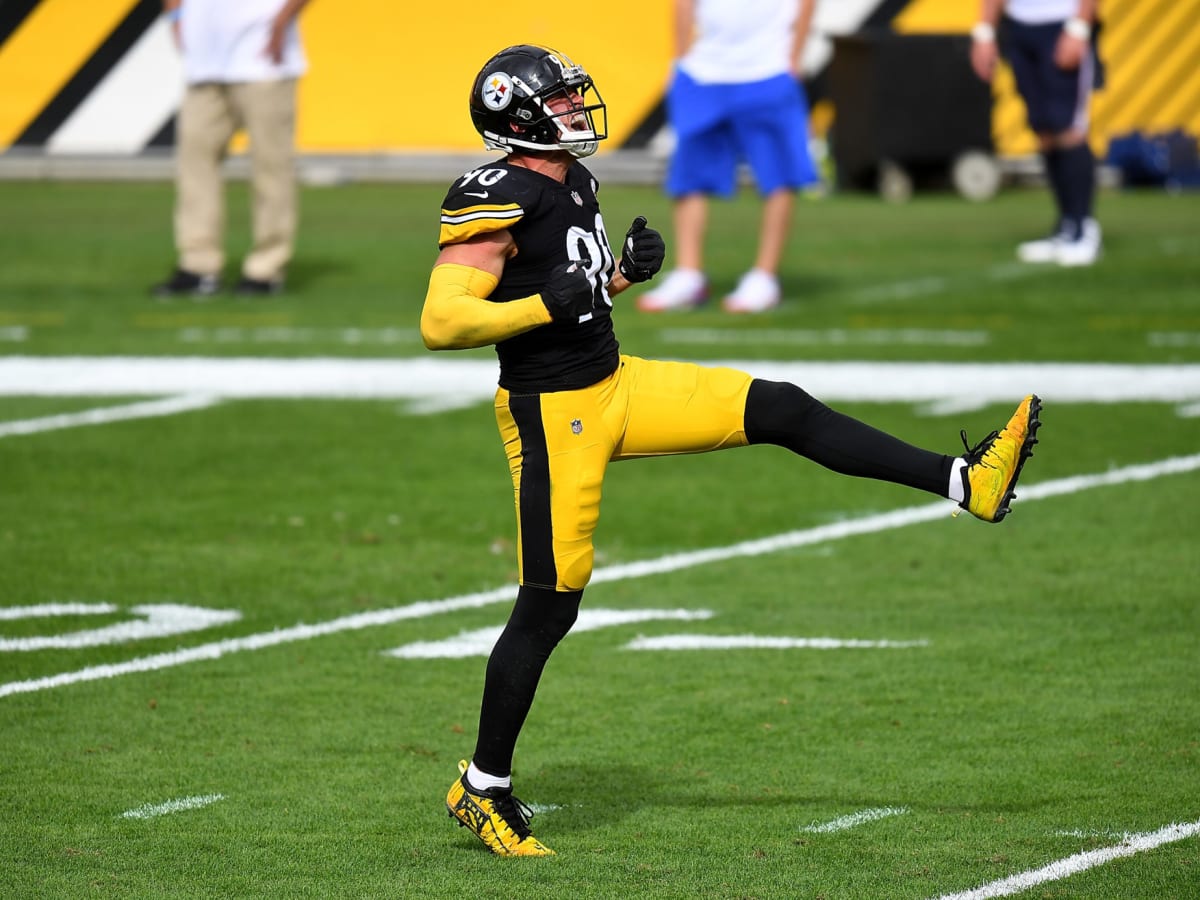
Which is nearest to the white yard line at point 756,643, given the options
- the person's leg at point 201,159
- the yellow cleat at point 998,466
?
the yellow cleat at point 998,466

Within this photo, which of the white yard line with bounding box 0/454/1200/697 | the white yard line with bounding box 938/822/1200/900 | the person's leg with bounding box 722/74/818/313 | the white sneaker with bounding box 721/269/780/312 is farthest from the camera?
the white sneaker with bounding box 721/269/780/312

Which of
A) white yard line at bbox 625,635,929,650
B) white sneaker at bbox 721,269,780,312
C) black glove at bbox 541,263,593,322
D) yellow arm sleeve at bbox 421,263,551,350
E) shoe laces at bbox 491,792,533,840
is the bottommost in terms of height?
white sneaker at bbox 721,269,780,312

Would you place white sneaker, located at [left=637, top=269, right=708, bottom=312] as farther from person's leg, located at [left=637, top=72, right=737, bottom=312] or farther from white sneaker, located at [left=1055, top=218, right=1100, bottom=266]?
white sneaker, located at [left=1055, top=218, right=1100, bottom=266]

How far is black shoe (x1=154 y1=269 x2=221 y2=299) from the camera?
13.4 meters

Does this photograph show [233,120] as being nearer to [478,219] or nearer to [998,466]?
[478,219]

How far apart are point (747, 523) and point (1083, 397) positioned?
9.23 ft

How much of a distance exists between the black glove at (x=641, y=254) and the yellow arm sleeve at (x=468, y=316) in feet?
1.22

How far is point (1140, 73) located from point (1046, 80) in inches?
313

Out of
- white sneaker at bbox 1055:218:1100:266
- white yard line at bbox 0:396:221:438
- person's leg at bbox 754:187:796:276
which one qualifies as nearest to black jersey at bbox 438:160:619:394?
white yard line at bbox 0:396:221:438

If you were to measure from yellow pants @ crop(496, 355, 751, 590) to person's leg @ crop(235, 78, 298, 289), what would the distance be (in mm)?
8460

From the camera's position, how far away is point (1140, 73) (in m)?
21.3

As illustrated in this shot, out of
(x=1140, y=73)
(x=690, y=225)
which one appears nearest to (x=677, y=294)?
(x=690, y=225)

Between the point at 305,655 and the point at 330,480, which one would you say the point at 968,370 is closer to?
the point at 330,480

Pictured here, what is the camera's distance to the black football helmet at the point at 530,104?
462 centimetres
